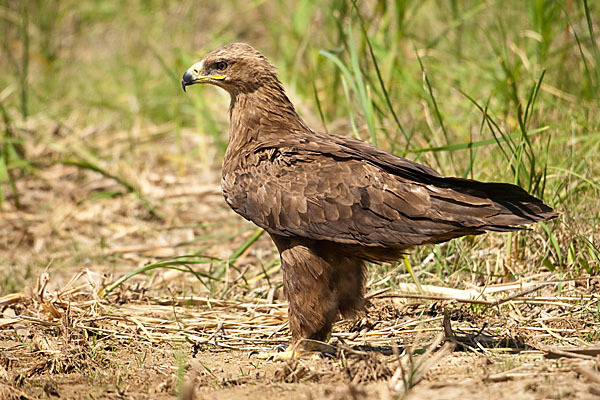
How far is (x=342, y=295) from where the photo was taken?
3656 mm

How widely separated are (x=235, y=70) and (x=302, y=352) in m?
1.69

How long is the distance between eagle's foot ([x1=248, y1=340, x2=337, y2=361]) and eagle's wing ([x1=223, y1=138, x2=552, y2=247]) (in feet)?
1.87

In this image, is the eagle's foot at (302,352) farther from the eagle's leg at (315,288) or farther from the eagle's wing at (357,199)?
the eagle's wing at (357,199)

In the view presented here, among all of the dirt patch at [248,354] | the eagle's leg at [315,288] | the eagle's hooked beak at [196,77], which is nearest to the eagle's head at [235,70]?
the eagle's hooked beak at [196,77]

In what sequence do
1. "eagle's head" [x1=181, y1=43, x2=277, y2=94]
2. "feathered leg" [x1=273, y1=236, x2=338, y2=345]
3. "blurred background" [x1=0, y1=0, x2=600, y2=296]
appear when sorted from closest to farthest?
"feathered leg" [x1=273, y1=236, x2=338, y2=345] → "eagle's head" [x1=181, y1=43, x2=277, y2=94] → "blurred background" [x1=0, y1=0, x2=600, y2=296]

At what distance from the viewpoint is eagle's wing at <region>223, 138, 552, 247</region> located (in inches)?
129

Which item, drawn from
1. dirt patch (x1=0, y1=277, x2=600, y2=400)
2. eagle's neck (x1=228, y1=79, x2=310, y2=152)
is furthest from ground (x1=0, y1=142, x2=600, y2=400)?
eagle's neck (x1=228, y1=79, x2=310, y2=152)

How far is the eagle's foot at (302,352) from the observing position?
140 inches

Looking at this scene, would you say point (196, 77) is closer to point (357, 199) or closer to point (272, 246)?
point (357, 199)

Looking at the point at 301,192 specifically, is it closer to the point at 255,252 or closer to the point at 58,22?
the point at 255,252

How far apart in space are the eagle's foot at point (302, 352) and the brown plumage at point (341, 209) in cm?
5

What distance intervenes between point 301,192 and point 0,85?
6.52 m

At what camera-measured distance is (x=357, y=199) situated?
3463 mm

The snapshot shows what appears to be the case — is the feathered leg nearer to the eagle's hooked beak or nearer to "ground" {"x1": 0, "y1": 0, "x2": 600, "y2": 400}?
"ground" {"x1": 0, "y1": 0, "x2": 600, "y2": 400}
